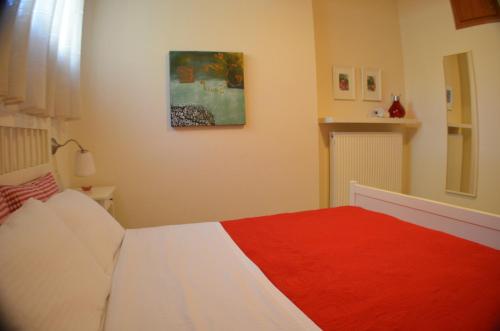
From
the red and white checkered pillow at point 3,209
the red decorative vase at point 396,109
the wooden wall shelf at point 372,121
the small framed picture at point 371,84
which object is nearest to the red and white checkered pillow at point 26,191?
the red and white checkered pillow at point 3,209

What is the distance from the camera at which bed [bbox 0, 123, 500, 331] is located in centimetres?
69

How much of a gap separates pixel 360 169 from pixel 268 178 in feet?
3.58

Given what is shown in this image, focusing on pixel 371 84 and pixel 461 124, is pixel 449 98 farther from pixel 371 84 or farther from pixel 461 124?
pixel 371 84

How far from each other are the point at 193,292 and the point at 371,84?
318cm

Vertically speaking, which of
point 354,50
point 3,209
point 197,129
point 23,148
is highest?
point 354,50

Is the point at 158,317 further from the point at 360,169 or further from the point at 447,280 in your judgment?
the point at 360,169

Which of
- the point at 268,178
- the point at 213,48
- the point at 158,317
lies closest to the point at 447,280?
the point at 158,317

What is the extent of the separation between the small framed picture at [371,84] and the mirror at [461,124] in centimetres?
65

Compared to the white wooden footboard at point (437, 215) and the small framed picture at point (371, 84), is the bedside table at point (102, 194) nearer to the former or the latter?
the white wooden footboard at point (437, 215)

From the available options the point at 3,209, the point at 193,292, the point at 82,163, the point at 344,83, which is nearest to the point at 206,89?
the point at 82,163

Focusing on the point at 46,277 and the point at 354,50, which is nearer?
the point at 46,277

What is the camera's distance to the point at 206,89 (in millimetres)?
2514

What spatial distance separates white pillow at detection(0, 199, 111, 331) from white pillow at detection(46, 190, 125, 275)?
0.46 feet

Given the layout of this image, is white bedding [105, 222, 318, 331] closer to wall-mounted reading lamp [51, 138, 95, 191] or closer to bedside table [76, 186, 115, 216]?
bedside table [76, 186, 115, 216]
